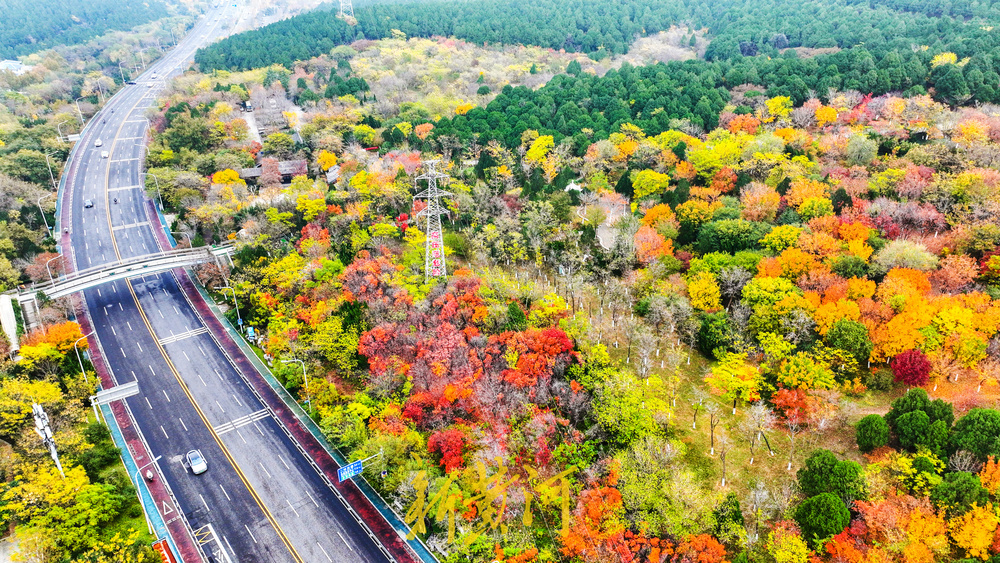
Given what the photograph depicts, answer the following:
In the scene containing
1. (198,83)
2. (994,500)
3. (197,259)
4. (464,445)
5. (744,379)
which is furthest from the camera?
(198,83)

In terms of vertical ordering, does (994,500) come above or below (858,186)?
below

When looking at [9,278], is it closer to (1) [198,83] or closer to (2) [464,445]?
(2) [464,445]

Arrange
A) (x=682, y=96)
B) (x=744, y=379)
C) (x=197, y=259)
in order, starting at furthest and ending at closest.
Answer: (x=682, y=96)
(x=197, y=259)
(x=744, y=379)

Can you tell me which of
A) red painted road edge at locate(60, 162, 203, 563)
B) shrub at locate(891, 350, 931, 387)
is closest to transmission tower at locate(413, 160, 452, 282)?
red painted road edge at locate(60, 162, 203, 563)

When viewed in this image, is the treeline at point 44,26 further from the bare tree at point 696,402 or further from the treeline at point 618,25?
the bare tree at point 696,402

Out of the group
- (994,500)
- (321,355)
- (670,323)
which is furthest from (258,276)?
(994,500)

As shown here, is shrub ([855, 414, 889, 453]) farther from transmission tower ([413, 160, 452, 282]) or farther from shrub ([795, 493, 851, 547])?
transmission tower ([413, 160, 452, 282])
